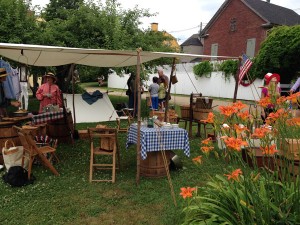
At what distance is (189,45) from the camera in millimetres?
40812

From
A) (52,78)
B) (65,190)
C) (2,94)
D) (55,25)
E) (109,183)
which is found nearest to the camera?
(65,190)

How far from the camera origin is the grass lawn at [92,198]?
3531mm

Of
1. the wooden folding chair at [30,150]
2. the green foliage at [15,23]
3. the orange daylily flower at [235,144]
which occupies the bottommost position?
the wooden folding chair at [30,150]

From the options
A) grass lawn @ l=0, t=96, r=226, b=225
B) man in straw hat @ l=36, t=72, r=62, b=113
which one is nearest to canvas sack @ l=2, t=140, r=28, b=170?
grass lawn @ l=0, t=96, r=226, b=225

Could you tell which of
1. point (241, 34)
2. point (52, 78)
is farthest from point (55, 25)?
point (241, 34)

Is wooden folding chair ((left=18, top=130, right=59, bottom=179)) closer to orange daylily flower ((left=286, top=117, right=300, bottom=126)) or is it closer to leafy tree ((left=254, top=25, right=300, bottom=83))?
orange daylily flower ((left=286, top=117, right=300, bottom=126))

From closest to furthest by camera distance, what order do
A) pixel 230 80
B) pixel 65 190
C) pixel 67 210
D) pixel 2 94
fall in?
pixel 67 210 → pixel 65 190 → pixel 2 94 → pixel 230 80

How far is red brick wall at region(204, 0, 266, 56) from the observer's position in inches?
1017

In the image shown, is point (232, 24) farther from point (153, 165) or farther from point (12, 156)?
point (12, 156)

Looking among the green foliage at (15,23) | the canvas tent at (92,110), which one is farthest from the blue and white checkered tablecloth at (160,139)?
the green foliage at (15,23)

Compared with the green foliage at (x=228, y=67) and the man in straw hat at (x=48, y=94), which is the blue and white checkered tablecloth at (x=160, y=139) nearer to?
the man in straw hat at (x=48, y=94)

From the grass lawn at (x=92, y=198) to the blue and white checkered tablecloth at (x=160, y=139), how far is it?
1.89 feet

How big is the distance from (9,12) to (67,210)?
9136mm

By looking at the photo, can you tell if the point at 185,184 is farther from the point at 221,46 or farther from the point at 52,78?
the point at 221,46
